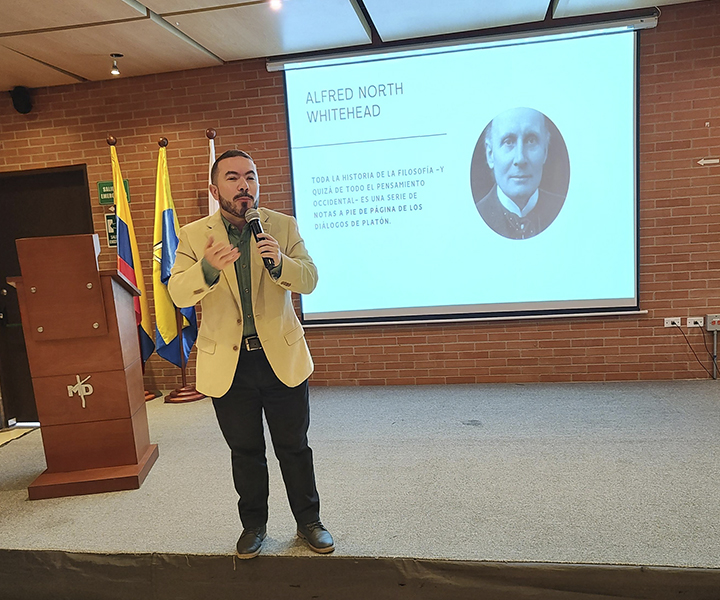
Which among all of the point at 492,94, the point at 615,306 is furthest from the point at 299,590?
the point at 492,94

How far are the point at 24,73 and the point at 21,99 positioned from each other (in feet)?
1.39

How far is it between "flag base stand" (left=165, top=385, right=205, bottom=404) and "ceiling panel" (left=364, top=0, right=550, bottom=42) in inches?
127

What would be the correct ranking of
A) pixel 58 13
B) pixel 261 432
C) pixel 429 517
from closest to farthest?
pixel 261 432 < pixel 429 517 < pixel 58 13

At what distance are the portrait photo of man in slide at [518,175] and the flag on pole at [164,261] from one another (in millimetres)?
2513

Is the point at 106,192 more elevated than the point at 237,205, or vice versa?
the point at 106,192

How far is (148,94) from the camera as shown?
461 cm

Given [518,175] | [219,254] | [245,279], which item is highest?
[518,175]

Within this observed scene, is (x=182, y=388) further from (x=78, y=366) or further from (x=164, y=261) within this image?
(x=78, y=366)

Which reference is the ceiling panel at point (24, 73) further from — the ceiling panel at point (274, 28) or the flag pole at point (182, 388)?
the ceiling panel at point (274, 28)

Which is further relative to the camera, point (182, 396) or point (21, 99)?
point (21, 99)

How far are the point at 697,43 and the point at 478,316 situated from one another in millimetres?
2563

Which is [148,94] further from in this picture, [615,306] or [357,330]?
[615,306]

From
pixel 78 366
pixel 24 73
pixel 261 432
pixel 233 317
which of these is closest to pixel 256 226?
pixel 233 317

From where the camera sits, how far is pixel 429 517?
239cm
